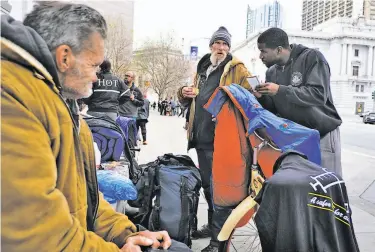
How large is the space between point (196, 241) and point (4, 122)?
9.82 feet

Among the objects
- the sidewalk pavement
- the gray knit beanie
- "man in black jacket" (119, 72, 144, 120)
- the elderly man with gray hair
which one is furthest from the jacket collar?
"man in black jacket" (119, 72, 144, 120)

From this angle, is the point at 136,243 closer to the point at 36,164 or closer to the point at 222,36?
the point at 36,164

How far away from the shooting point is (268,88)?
9.22ft

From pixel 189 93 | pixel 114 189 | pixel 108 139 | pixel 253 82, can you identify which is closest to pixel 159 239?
pixel 114 189

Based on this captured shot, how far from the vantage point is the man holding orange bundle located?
335 centimetres

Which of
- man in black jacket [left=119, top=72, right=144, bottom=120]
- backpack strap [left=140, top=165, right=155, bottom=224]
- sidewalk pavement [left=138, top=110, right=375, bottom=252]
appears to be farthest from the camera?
man in black jacket [left=119, top=72, right=144, bottom=120]

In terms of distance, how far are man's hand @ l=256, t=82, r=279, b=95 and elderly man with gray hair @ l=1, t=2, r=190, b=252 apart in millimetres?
1662

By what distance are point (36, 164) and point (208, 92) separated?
8.57 feet

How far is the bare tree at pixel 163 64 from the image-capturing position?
49.3 meters

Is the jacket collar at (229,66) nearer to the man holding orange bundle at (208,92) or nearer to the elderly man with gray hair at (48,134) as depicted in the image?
the man holding orange bundle at (208,92)

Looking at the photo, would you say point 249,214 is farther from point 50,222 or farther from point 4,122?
point 4,122

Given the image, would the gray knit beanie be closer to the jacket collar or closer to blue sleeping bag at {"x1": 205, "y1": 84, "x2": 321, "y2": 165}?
the jacket collar

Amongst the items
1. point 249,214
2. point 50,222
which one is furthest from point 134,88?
point 50,222

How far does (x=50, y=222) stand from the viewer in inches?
40.6
